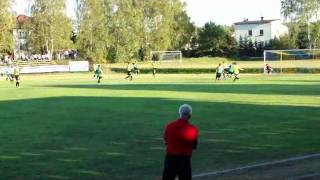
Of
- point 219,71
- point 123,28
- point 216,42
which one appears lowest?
point 219,71

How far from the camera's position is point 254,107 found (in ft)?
82.8

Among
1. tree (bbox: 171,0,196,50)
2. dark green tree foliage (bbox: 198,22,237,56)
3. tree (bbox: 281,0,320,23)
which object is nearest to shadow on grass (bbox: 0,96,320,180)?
tree (bbox: 281,0,320,23)

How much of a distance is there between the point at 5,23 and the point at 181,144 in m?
90.7

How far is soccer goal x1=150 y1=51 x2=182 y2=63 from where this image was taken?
90562 millimetres

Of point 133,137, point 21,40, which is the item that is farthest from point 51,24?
point 133,137

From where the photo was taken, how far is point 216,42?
355ft

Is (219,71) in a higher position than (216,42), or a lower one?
lower

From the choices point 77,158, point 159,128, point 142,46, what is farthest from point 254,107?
point 142,46

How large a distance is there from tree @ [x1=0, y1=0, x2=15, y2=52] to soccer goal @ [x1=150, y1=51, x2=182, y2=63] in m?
23.3

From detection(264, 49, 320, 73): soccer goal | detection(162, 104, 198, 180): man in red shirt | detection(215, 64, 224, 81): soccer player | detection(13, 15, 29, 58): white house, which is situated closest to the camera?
detection(162, 104, 198, 180): man in red shirt

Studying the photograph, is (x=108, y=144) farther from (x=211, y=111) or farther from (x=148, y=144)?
(x=211, y=111)

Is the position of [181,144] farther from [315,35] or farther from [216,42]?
[216,42]

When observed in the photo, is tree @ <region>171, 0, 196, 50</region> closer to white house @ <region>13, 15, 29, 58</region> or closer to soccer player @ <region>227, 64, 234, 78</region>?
white house @ <region>13, 15, 29, 58</region>

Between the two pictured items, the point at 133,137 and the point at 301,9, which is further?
the point at 301,9
